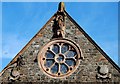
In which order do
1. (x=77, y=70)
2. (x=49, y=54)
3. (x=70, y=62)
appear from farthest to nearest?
(x=49, y=54) → (x=70, y=62) → (x=77, y=70)

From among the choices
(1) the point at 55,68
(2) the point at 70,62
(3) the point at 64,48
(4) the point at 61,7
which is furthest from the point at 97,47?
(4) the point at 61,7

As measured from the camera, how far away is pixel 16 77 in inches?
915

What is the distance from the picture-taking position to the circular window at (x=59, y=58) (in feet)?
76.1

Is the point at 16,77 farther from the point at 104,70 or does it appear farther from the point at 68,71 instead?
the point at 104,70

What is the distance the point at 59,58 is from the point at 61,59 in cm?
15

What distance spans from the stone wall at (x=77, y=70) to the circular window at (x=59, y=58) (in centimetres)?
25

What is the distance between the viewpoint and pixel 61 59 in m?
23.6

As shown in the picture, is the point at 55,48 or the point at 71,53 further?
the point at 55,48

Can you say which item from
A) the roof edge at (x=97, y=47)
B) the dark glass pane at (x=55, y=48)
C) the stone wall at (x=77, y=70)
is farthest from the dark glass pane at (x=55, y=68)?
the roof edge at (x=97, y=47)

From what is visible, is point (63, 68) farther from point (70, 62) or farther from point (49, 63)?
point (49, 63)

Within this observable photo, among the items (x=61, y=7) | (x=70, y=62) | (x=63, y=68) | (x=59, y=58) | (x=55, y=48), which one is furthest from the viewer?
(x=61, y=7)

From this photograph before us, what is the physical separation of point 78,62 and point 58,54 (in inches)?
53.2

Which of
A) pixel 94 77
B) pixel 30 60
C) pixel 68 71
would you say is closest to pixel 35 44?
pixel 30 60

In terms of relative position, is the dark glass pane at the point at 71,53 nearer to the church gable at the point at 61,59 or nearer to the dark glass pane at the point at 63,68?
the church gable at the point at 61,59
